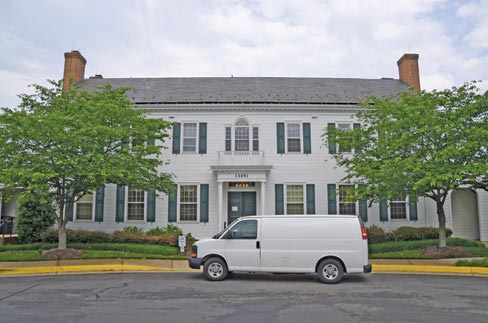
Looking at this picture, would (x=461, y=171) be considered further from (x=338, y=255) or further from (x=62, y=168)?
(x=62, y=168)

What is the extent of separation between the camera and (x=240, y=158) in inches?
783

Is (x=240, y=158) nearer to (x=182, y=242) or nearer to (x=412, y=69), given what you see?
(x=182, y=242)

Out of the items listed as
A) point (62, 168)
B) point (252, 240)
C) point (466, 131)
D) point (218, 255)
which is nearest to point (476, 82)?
point (466, 131)

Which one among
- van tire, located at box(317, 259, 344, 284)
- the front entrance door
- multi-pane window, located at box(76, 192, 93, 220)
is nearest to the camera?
van tire, located at box(317, 259, 344, 284)

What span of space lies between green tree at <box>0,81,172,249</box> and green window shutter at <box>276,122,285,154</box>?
6929mm

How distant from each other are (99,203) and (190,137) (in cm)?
587

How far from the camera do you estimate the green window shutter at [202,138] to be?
67.0 ft

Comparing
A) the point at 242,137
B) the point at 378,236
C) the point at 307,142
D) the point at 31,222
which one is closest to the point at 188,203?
the point at 242,137

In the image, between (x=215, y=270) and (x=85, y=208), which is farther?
(x=85, y=208)

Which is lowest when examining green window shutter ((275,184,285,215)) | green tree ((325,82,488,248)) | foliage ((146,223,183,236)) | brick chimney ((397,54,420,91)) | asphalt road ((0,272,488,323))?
asphalt road ((0,272,488,323))

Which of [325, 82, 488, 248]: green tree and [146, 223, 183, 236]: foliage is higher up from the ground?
[325, 82, 488, 248]: green tree

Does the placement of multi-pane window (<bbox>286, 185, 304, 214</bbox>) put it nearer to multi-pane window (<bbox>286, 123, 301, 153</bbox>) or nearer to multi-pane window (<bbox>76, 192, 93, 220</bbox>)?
multi-pane window (<bbox>286, 123, 301, 153</bbox>)

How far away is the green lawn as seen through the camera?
14.6 m

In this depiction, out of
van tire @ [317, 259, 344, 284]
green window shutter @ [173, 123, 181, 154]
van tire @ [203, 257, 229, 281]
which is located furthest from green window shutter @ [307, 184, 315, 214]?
van tire @ [203, 257, 229, 281]
